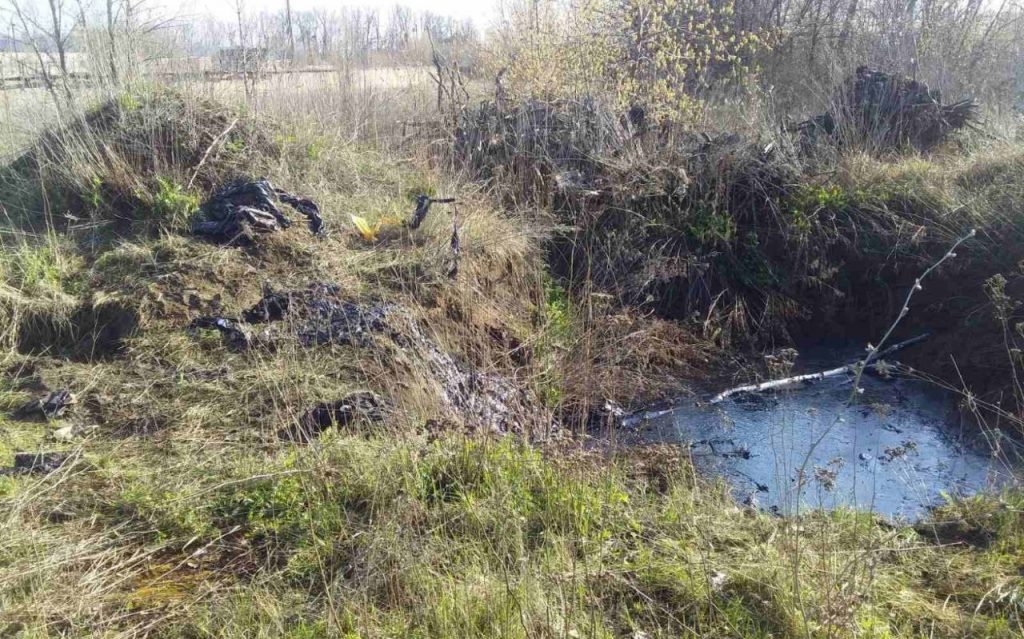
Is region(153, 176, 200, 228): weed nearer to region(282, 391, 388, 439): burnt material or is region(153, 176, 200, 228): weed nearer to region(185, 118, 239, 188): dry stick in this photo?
region(185, 118, 239, 188): dry stick

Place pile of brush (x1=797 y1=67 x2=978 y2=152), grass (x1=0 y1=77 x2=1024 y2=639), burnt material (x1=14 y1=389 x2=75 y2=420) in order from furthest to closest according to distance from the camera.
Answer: pile of brush (x1=797 y1=67 x2=978 y2=152) < burnt material (x1=14 y1=389 x2=75 y2=420) < grass (x1=0 y1=77 x2=1024 y2=639)

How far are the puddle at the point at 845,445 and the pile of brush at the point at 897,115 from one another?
10.6ft

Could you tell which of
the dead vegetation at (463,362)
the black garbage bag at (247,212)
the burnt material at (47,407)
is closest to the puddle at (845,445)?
the dead vegetation at (463,362)

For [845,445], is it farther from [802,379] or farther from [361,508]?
[361,508]

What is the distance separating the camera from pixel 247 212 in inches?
249

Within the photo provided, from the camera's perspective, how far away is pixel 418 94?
1018 centimetres

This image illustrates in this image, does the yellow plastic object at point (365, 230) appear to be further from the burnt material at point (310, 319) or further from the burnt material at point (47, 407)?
the burnt material at point (47, 407)

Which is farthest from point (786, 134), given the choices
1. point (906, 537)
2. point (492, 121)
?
point (906, 537)

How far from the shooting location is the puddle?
187 inches

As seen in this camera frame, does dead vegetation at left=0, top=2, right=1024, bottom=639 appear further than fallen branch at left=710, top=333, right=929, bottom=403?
No

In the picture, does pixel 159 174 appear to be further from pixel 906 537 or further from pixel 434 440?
pixel 906 537

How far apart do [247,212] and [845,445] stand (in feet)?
15.7

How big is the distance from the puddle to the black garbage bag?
3.35 metres

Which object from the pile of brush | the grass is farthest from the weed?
the pile of brush
